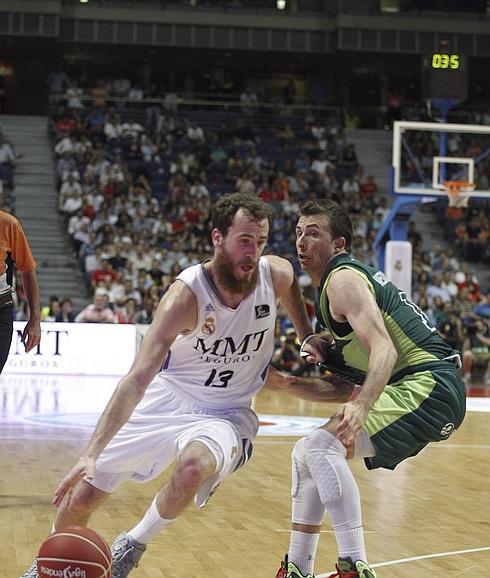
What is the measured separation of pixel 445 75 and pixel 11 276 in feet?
42.3

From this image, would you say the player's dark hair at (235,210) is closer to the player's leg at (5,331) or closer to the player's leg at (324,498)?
the player's leg at (324,498)

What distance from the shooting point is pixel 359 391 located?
4434 millimetres

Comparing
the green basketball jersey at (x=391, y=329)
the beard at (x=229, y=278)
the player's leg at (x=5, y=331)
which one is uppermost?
the beard at (x=229, y=278)

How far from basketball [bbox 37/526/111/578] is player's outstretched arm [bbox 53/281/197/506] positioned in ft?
0.53

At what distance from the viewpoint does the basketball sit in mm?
3941

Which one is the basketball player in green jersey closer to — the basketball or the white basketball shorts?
the white basketball shorts

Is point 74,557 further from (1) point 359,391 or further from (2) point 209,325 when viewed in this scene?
(1) point 359,391

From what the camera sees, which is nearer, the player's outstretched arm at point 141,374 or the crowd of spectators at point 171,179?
the player's outstretched arm at point 141,374

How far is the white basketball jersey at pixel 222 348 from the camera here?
4.45 metres

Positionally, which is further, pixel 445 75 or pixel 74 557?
pixel 445 75

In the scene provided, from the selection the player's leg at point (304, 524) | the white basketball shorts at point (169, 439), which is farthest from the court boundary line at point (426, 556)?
the white basketball shorts at point (169, 439)

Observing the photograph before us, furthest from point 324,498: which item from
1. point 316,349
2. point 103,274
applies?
point 103,274

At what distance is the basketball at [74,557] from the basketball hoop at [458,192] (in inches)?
566

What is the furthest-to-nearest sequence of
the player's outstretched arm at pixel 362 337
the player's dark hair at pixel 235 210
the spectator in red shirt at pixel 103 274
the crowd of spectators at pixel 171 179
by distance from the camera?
the crowd of spectators at pixel 171 179
the spectator in red shirt at pixel 103 274
the player's dark hair at pixel 235 210
the player's outstretched arm at pixel 362 337
